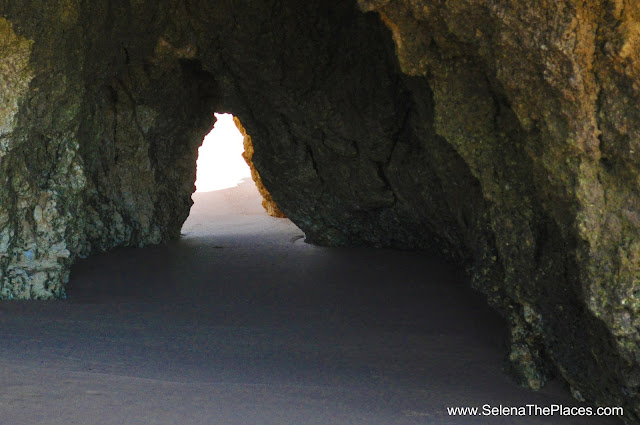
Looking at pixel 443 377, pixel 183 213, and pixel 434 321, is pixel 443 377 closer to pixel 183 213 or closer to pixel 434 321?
pixel 434 321

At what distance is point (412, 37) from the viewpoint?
3547 millimetres

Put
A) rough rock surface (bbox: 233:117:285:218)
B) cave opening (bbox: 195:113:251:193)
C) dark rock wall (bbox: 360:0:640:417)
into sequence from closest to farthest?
dark rock wall (bbox: 360:0:640:417) → rough rock surface (bbox: 233:117:285:218) → cave opening (bbox: 195:113:251:193)

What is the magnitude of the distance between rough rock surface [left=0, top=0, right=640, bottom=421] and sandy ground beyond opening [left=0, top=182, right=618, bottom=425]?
0.40 metres

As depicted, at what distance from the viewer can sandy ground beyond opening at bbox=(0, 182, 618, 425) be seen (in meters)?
3.04

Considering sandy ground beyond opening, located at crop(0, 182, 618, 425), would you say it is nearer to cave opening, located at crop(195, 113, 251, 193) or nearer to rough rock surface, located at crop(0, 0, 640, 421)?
rough rock surface, located at crop(0, 0, 640, 421)

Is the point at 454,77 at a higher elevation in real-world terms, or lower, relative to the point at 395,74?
lower

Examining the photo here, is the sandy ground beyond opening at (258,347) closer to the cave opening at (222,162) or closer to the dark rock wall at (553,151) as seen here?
the dark rock wall at (553,151)

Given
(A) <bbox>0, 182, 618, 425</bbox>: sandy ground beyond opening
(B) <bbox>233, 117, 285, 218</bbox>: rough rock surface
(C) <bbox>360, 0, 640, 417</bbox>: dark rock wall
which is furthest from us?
(B) <bbox>233, 117, 285, 218</bbox>: rough rock surface

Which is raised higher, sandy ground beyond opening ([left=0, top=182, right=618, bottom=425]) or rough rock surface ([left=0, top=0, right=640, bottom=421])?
rough rock surface ([left=0, top=0, right=640, bottom=421])

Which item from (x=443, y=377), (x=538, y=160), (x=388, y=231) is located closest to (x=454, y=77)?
(x=538, y=160)

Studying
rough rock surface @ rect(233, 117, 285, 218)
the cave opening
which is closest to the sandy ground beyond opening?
rough rock surface @ rect(233, 117, 285, 218)

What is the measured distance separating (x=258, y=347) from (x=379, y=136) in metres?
2.70

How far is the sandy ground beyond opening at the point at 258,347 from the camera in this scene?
3045 millimetres

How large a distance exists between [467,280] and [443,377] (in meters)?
2.33
